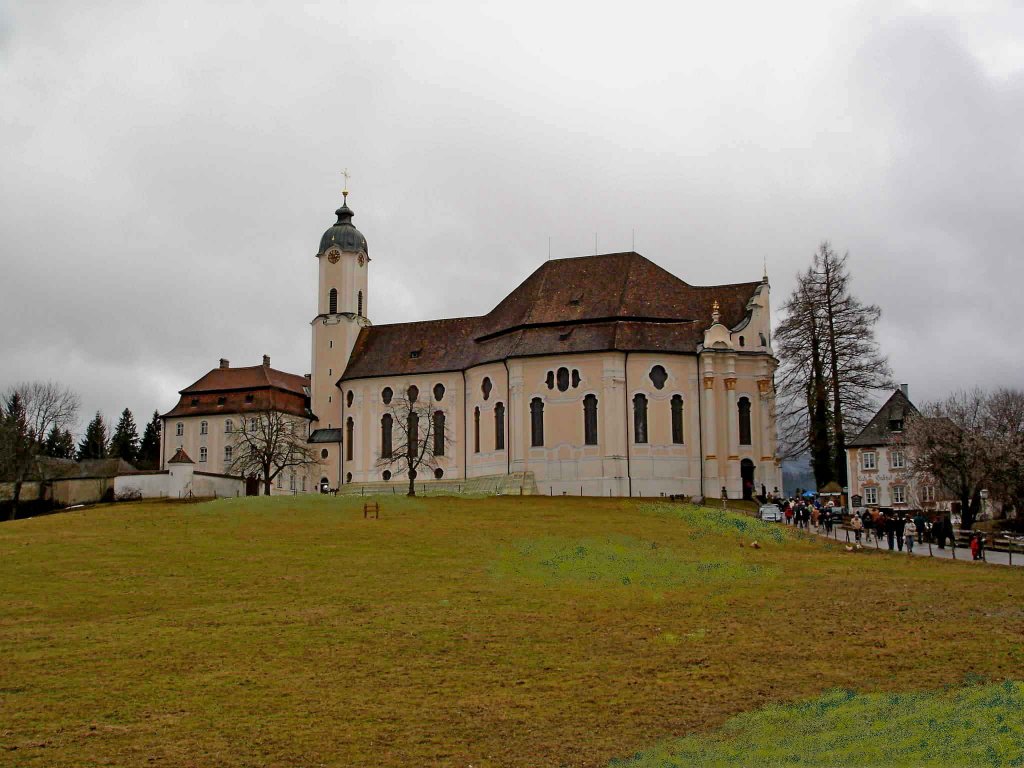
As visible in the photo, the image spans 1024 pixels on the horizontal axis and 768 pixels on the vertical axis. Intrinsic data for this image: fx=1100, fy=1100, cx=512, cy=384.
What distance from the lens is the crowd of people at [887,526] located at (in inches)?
1511

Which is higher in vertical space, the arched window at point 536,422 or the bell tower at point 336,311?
the bell tower at point 336,311

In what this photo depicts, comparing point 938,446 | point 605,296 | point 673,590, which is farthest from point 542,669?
point 605,296

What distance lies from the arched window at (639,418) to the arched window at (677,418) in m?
1.70

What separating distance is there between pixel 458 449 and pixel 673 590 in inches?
1738

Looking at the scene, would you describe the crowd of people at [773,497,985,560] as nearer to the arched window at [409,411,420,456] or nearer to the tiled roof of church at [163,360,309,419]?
the arched window at [409,411,420,456]

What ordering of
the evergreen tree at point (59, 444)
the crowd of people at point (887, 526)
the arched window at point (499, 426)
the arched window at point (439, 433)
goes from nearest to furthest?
the crowd of people at point (887, 526)
the arched window at point (499, 426)
the arched window at point (439, 433)
the evergreen tree at point (59, 444)

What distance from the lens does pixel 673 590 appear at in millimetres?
28484

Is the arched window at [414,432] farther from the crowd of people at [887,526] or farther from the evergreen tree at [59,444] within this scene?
the evergreen tree at [59,444]

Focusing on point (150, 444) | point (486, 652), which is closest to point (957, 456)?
point (486, 652)

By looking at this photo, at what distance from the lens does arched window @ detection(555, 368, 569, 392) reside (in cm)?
6631

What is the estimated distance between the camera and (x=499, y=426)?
68812 mm

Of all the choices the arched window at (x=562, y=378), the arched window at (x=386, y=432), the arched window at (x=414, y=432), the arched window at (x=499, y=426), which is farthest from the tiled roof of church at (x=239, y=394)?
the arched window at (x=562, y=378)

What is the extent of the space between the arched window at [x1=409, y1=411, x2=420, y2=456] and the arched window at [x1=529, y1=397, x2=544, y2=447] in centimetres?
813

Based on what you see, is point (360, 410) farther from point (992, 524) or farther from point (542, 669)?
point (542, 669)
